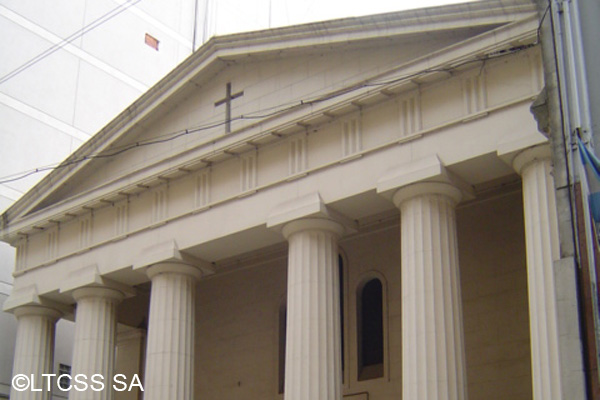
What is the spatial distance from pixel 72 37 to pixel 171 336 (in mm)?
16245

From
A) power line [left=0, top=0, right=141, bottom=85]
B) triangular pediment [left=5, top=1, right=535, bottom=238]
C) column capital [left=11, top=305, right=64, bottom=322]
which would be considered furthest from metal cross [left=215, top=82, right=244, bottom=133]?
power line [left=0, top=0, right=141, bottom=85]

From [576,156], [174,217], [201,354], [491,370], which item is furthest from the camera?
[201,354]

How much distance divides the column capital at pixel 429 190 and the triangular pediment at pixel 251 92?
6.72 ft

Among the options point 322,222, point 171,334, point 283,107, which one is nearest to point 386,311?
point 322,222

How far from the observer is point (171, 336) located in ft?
76.9

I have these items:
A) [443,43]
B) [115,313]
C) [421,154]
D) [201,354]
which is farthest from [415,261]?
[201,354]

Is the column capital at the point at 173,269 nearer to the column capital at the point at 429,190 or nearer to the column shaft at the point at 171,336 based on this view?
the column shaft at the point at 171,336

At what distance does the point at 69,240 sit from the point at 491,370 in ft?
37.6

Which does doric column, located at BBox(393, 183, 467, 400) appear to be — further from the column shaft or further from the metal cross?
the column shaft

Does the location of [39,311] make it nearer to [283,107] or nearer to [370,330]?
[370,330]

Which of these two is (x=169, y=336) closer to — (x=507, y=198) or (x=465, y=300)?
(x=465, y=300)

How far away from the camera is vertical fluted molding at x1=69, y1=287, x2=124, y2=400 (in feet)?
82.5

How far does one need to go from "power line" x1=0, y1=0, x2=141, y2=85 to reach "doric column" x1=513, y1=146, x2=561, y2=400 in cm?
2001

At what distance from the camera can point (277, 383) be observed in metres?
27.1
